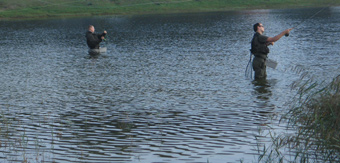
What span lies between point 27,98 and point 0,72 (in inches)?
316

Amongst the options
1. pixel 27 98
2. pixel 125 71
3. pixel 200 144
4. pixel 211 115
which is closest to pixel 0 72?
pixel 125 71

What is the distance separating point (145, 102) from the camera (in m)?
16.5

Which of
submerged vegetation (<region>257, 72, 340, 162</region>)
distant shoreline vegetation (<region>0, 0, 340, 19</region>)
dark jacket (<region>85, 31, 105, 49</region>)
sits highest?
distant shoreline vegetation (<region>0, 0, 340, 19</region>)

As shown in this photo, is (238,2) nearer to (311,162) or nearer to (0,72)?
(0,72)

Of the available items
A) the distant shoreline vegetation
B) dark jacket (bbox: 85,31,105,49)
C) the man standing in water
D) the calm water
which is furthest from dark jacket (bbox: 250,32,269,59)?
the distant shoreline vegetation

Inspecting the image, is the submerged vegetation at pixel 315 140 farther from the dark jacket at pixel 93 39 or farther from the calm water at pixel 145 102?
the dark jacket at pixel 93 39

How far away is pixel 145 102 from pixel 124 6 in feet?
291

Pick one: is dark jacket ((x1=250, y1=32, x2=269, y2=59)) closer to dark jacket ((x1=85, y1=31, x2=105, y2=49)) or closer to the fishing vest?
the fishing vest

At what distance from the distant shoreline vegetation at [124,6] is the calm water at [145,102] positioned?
65209 mm

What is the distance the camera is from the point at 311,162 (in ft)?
31.6

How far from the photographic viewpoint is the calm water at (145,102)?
11.1 metres

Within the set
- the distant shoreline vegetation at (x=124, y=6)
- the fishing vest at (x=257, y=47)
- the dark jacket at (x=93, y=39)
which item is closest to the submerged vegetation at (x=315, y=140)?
the fishing vest at (x=257, y=47)

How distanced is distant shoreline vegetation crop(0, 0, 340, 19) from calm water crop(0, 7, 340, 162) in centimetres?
6521

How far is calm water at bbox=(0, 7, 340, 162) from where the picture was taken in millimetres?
11133
